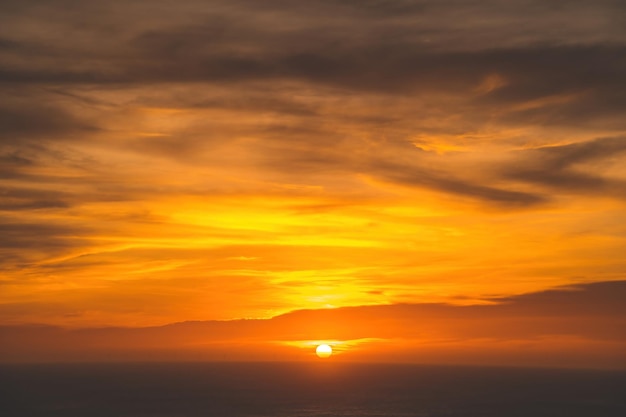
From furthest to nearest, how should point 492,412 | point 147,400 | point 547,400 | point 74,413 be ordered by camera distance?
point 547,400 → point 147,400 → point 492,412 → point 74,413

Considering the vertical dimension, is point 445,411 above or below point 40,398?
below

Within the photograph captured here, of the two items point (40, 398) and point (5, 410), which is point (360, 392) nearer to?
point (40, 398)

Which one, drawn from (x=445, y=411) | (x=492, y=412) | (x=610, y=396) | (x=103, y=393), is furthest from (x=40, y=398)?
(x=610, y=396)

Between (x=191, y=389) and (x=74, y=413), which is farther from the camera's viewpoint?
(x=191, y=389)

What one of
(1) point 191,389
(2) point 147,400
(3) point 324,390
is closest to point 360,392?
(3) point 324,390

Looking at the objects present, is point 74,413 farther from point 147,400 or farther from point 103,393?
point 103,393

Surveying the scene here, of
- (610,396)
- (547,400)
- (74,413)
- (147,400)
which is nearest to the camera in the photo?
(74,413)

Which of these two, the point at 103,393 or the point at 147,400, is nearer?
the point at 147,400

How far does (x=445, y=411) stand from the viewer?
12031 centimetres

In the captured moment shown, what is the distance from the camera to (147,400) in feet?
452

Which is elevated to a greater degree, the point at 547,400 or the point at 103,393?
the point at 103,393

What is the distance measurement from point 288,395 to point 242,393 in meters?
12.2

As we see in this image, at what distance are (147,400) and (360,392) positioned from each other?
56732mm

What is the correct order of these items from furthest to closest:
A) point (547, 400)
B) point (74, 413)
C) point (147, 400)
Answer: point (547, 400), point (147, 400), point (74, 413)
